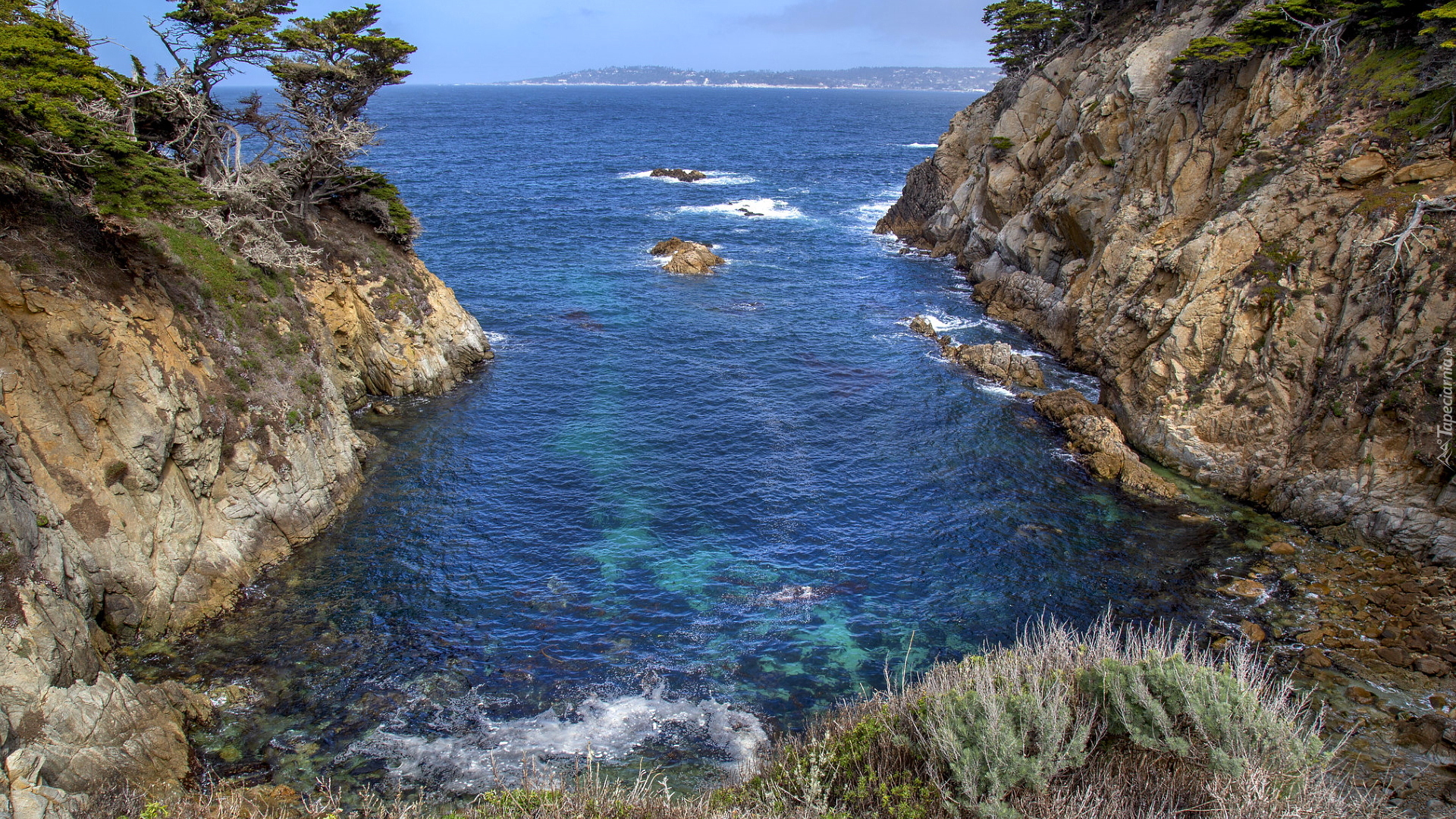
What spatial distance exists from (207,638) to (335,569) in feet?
16.3

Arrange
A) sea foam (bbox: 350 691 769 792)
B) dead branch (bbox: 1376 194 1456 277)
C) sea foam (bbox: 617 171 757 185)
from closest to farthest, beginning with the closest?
sea foam (bbox: 350 691 769 792), dead branch (bbox: 1376 194 1456 277), sea foam (bbox: 617 171 757 185)

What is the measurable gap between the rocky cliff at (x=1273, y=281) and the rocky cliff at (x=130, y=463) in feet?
126

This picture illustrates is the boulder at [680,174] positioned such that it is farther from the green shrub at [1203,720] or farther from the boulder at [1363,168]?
the green shrub at [1203,720]

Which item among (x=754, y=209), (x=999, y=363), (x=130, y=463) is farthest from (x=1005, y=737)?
(x=754, y=209)

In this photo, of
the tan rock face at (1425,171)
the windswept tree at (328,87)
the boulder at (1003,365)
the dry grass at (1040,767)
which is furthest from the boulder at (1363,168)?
the windswept tree at (328,87)

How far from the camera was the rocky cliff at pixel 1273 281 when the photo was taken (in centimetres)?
3112

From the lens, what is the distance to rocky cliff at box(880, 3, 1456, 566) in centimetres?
3112

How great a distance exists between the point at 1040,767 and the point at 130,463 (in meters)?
28.2

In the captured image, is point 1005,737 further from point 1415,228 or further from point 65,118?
point 65,118

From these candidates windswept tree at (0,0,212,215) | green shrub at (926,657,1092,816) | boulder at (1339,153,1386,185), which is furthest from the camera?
boulder at (1339,153,1386,185)

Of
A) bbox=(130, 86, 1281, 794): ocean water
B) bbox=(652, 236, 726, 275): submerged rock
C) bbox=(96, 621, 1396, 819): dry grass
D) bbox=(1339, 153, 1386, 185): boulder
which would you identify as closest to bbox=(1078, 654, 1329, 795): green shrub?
bbox=(96, 621, 1396, 819): dry grass

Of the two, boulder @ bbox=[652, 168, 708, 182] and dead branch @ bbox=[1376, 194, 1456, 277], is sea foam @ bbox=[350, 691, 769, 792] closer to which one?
dead branch @ bbox=[1376, 194, 1456, 277]

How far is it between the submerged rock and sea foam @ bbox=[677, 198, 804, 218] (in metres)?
20.5

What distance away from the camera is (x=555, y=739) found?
76.4 feet
